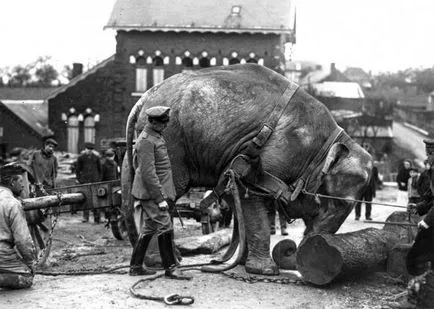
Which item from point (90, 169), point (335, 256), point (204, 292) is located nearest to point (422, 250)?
point (335, 256)

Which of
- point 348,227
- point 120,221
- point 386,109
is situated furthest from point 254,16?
point 386,109

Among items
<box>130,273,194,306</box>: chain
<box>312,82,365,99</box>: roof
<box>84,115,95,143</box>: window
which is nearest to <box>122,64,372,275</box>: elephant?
<box>130,273,194,306</box>: chain

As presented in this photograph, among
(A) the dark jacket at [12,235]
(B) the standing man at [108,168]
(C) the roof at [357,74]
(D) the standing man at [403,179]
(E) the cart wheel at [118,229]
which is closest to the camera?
(A) the dark jacket at [12,235]

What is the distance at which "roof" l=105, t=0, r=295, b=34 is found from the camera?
34125mm

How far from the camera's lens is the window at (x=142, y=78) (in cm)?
3616

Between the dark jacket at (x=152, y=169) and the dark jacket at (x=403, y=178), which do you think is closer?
the dark jacket at (x=152, y=169)

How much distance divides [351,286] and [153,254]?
256cm

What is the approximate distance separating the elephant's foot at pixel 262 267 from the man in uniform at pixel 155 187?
3.40 feet

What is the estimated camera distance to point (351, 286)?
9.60m

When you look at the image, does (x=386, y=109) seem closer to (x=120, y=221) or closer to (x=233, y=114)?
(x=120, y=221)

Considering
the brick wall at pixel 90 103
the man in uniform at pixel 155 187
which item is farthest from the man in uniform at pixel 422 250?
the brick wall at pixel 90 103

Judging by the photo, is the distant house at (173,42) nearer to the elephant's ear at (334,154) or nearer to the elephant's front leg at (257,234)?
the elephant's front leg at (257,234)

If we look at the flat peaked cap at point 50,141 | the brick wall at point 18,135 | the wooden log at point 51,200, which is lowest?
the brick wall at point 18,135

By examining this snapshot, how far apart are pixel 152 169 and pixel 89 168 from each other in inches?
390
